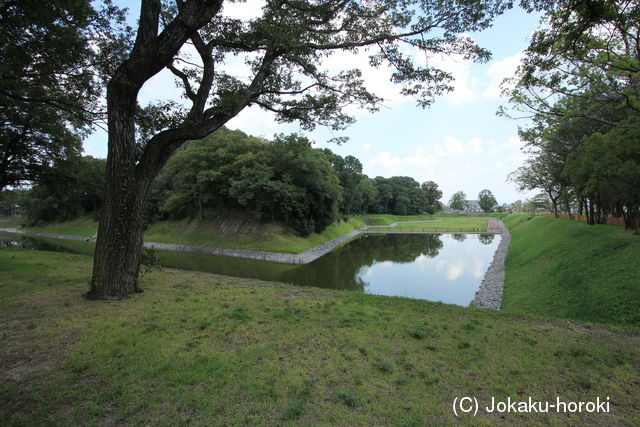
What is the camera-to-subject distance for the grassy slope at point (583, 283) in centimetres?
791

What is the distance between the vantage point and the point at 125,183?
6016 millimetres

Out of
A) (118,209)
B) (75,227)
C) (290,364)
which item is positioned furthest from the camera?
(75,227)

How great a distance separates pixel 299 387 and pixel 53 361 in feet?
10.4

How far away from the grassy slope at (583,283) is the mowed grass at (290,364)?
378cm

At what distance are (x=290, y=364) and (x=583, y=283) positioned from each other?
11.6 m

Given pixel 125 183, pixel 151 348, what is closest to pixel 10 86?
pixel 125 183

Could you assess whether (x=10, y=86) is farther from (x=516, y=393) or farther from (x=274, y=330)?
(x=516, y=393)

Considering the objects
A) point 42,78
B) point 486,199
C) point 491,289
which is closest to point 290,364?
point 42,78

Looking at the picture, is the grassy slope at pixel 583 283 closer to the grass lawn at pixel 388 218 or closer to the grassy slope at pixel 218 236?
the grassy slope at pixel 218 236

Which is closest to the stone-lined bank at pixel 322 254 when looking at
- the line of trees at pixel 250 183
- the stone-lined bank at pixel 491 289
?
the stone-lined bank at pixel 491 289

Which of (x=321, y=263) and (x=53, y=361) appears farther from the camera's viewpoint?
(x=321, y=263)

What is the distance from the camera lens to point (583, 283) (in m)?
10.0

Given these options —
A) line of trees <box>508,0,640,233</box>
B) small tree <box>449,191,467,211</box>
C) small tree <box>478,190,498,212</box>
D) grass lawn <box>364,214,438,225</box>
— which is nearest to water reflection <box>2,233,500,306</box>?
line of trees <box>508,0,640,233</box>

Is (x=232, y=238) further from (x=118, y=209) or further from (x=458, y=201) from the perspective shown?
(x=458, y=201)
